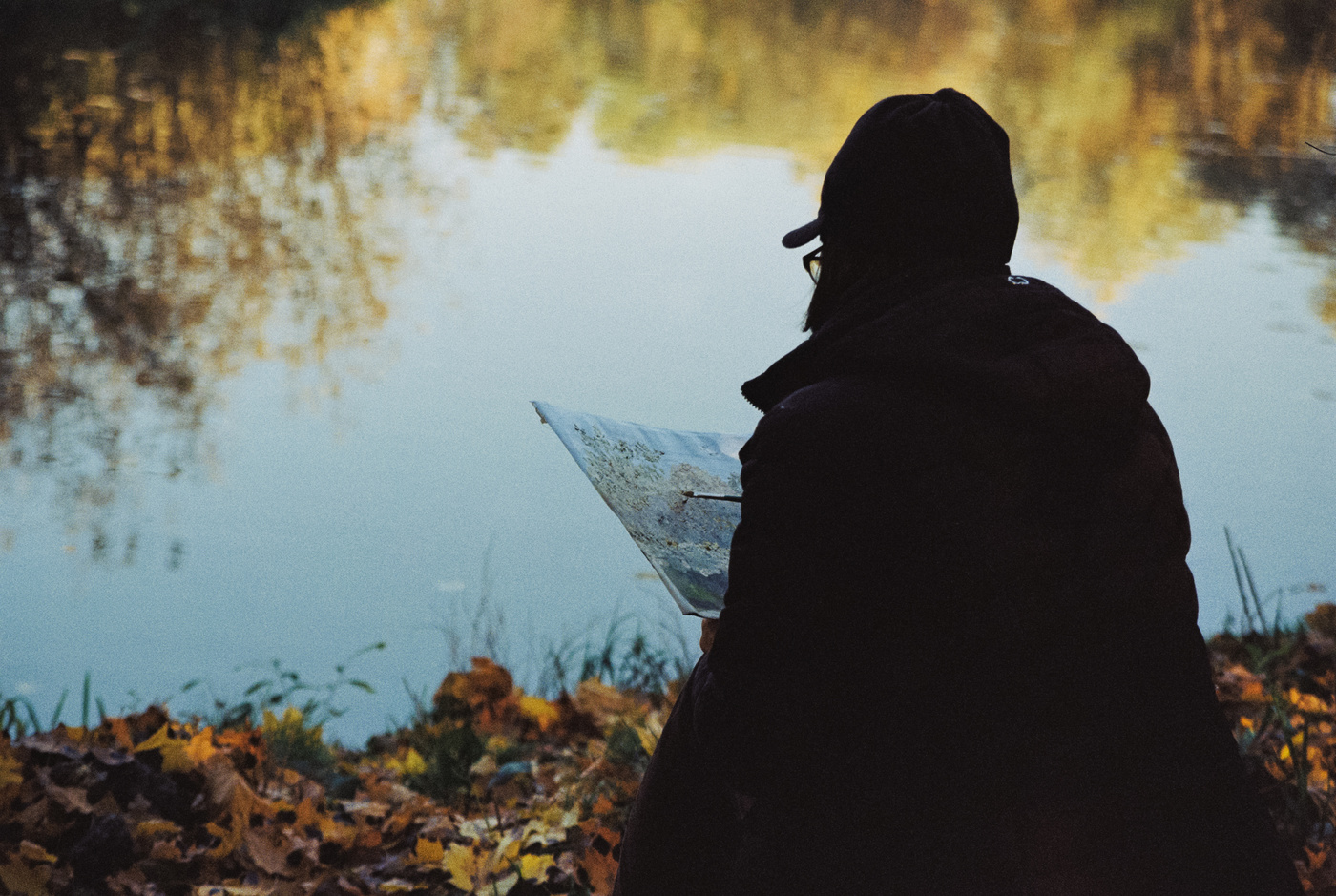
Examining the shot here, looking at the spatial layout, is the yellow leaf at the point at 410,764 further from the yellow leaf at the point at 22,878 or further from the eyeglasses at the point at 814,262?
the eyeglasses at the point at 814,262

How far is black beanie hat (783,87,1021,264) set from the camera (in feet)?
5.24

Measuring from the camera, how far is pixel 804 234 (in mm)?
1736

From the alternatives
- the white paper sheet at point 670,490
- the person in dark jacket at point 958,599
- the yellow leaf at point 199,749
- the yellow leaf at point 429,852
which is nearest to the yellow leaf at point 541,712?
the yellow leaf at point 199,749

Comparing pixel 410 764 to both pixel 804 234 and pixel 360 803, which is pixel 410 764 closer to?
pixel 360 803

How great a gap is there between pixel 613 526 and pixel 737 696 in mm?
5082

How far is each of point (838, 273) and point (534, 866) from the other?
1.93 meters

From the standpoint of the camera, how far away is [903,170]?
1599 millimetres

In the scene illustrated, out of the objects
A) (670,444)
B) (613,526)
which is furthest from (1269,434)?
(670,444)

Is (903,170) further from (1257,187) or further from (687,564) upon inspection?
(1257,187)

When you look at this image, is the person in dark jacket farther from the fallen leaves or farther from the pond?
the pond

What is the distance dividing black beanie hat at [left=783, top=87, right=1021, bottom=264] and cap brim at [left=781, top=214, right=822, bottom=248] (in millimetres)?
34

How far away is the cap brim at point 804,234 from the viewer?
170 cm

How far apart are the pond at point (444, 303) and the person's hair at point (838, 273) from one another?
263cm

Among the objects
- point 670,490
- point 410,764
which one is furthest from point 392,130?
point 670,490
